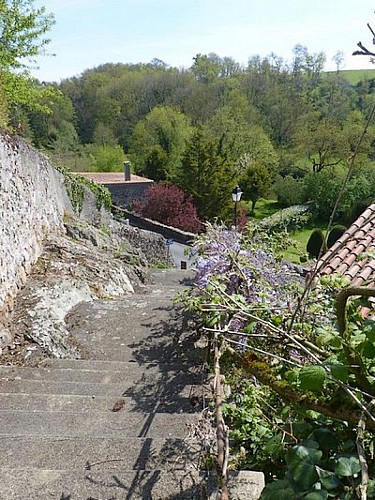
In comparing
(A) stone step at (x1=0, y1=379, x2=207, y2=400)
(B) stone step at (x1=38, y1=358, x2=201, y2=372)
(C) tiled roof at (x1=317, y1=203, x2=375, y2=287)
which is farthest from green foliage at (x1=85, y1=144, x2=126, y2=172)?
(A) stone step at (x1=0, y1=379, x2=207, y2=400)

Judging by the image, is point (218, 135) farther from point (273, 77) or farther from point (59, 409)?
point (59, 409)

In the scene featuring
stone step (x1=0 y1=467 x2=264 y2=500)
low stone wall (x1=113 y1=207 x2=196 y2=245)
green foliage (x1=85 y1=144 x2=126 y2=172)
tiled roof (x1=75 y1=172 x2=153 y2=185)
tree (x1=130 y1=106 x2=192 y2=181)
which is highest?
tree (x1=130 y1=106 x2=192 y2=181)

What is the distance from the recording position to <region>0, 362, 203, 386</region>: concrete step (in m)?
4.21

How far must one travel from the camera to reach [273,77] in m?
47.6

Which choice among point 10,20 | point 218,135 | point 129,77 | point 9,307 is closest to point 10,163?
point 9,307

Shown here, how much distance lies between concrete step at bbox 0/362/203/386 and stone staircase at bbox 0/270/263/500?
1 cm

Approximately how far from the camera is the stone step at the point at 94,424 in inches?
123

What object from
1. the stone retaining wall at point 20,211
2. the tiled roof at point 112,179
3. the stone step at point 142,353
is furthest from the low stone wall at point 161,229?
the stone step at point 142,353

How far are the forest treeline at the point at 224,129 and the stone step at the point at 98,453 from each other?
24351 mm

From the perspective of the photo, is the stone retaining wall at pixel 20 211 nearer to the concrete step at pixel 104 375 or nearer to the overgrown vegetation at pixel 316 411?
the concrete step at pixel 104 375

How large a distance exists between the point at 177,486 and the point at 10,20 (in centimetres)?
1641

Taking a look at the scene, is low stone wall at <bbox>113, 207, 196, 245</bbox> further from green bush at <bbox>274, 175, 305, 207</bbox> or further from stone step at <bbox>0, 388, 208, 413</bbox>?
stone step at <bbox>0, 388, 208, 413</bbox>

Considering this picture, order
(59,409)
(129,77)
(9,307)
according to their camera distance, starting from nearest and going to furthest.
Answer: (59,409) < (9,307) < (129,77)

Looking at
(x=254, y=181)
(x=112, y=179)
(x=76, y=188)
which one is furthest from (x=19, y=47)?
(x=254, y=181)
